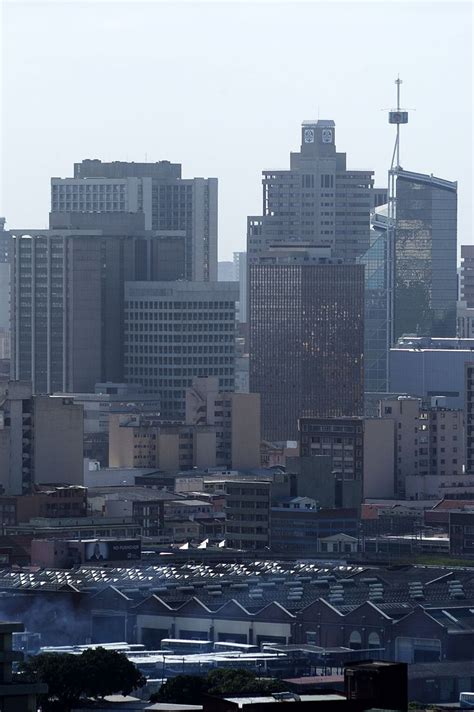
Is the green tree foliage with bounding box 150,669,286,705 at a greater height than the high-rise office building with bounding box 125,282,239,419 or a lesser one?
lesser

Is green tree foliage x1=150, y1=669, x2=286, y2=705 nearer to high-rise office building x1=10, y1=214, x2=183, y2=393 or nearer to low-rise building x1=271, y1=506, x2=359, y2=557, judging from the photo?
low-rise building x1=271, y1=506, x2=359, y2=557

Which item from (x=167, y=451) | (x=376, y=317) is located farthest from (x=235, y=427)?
(x=376, y=317)

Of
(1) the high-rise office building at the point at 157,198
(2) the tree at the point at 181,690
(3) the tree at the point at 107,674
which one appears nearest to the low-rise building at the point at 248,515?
(3) the tree at the point at 107,674

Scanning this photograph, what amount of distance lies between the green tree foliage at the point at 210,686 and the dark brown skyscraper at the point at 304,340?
90612mm

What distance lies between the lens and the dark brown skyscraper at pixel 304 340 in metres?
154

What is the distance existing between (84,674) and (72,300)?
91.6 m

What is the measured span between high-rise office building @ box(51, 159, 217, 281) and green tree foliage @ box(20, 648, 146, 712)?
115792 millimetres

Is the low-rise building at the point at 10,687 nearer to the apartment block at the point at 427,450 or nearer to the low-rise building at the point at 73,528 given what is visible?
the low-rise building at the point at 73,528

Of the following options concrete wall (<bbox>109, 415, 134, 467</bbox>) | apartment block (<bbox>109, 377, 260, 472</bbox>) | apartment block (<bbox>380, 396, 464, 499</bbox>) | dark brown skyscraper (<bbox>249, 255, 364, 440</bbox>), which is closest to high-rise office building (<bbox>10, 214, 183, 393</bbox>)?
dark brown skyscraper (<bbox>249, 255, 364, 440</bbox>)

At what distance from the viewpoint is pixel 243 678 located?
61.3 metres

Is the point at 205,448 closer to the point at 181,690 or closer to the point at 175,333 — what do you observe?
the point at 175,333

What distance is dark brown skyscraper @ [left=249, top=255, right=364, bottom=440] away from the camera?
154375 mm

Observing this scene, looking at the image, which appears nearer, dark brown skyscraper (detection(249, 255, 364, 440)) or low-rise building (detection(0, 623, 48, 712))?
low-rise building (detection(0, 623, 48, 712))

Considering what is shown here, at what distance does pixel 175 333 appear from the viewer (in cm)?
15475
